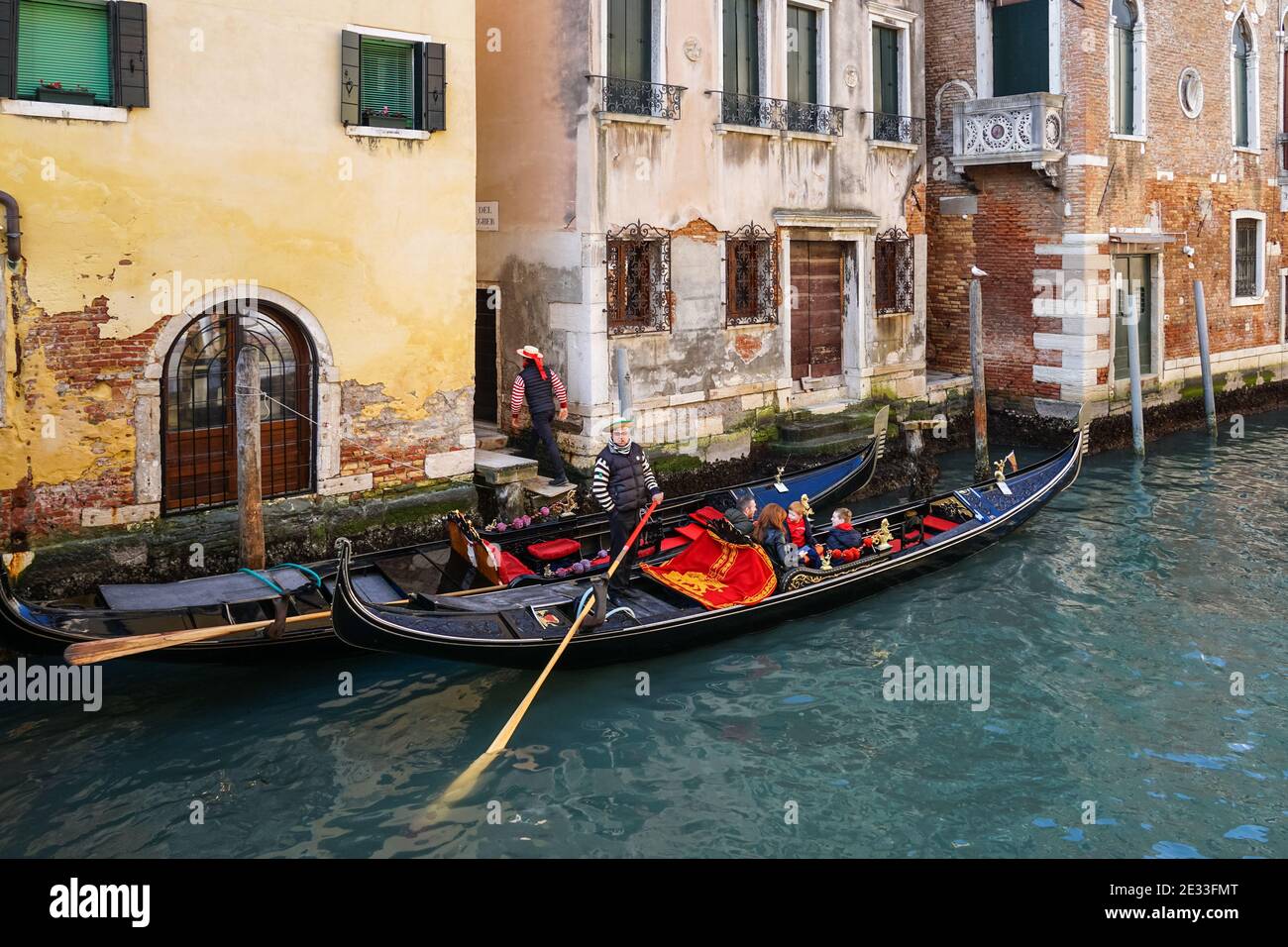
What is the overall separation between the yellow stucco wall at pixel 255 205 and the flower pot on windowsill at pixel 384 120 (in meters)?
0.10

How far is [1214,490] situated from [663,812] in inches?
299

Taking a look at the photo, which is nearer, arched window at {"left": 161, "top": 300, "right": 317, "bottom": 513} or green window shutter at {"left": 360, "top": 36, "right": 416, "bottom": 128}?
arched window at {"left": 161, "top": 300, "right": 317, "bottom": 513}

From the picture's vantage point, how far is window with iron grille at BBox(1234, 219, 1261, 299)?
49.7 feet

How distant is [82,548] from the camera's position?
696 cm

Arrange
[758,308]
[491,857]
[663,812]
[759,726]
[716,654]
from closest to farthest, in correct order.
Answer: [491,857]
[663,812]
[759,726]
[716,654]
[758,308]

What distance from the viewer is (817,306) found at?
11531 millimetres

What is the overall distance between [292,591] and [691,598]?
6.90ft

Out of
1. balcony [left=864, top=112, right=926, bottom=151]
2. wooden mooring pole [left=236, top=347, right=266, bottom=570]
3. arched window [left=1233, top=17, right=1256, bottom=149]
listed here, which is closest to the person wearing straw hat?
wooden mooring pole [left=236, top=347, right=266, bottom=570]

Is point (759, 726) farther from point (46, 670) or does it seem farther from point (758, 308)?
point (758, 308)

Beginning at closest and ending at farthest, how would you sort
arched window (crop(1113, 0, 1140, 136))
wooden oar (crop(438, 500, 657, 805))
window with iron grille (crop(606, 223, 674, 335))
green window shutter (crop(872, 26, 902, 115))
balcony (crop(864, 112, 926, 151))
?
wooden oar (crop(438, 500, 657, 805)) → window with iron grille (crop(606, 223, 674, 335)) → balcony (crop(864, 112, 926, 151)) → green window shutter (crop(872, 26, 902, 115)) → arched window (crop(1113, 0, 1140, 136))

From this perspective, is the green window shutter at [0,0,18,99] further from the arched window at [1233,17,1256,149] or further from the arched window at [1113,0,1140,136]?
the arched window at [1233,17,1256,149]

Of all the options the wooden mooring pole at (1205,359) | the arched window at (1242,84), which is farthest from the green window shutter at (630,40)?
the arched window at (1242,84)

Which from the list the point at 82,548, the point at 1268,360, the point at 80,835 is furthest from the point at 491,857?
the point at 1268,360

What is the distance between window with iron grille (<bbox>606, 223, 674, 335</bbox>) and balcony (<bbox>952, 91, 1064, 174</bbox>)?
4227 millimetres
